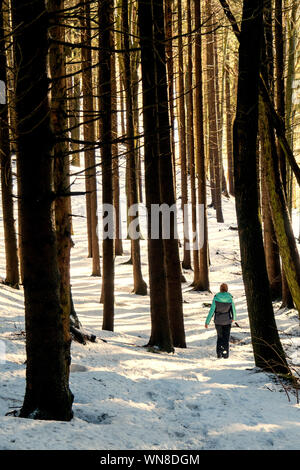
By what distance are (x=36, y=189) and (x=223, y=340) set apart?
268 inches

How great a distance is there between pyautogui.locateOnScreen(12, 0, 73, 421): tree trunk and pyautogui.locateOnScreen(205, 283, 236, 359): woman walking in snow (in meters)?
5.99

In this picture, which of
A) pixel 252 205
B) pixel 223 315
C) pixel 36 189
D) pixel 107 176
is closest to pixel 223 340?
pixel 223 315

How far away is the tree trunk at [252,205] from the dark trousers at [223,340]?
91.9 inches

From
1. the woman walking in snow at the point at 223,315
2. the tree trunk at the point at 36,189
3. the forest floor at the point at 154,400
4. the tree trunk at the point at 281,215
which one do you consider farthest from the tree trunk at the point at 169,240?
the tree trunk at the point at 36,189

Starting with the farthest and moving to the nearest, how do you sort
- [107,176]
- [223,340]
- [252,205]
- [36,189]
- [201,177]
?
[201,177] < [107,176] < [223,340] < [252,205] < [36,189]

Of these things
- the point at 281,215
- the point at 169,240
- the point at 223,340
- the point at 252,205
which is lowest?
the point at 223,340

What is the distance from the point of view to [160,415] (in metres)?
5.21

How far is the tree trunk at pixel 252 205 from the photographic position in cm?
713

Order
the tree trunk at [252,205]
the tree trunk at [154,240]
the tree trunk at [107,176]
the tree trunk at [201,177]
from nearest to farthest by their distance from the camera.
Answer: the tree trunk at [252,205] → the tree trunk at [154,240] → the tree trunk at [107,176] → the tree trunk at [201,177]

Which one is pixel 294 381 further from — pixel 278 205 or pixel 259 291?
pixel 278 205

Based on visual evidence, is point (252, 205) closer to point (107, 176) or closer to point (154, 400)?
point (154, 400)

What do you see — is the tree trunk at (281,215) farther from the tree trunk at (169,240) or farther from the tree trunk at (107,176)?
the tree trunk at (107,176)

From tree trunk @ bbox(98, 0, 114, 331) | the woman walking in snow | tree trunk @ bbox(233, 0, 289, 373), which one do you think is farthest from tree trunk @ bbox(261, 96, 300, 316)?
tree trunk @ bbox(98, 0, 114, 331)

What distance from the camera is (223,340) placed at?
9.73m
